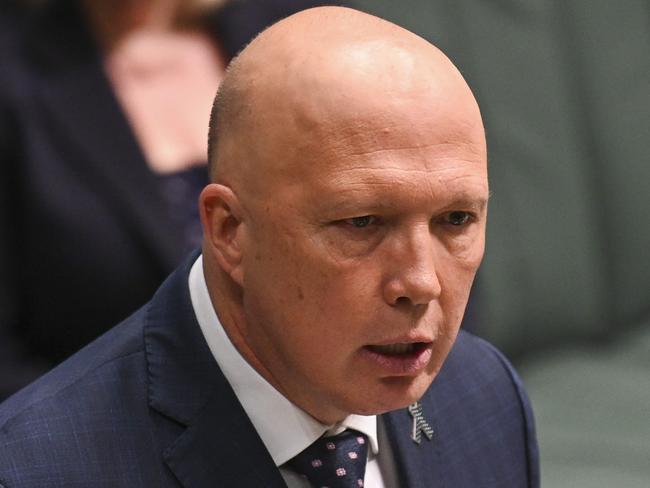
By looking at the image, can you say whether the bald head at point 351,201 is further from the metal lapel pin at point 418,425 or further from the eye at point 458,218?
the metal lapel pin at point 418,425

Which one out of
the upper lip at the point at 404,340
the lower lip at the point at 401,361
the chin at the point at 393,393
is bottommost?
the chin at the point at 393,393

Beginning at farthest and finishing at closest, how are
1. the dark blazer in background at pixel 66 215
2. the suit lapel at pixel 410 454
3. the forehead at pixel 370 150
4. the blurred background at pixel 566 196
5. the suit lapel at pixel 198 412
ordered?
1. the blurred background at pixel 566 196
2. the dark blazer in background at pixel 66 215
3. the suit lapel at pixel 410 454
4. the suit lapel at pixel 198 412
5. the forehead at pixel 370 150

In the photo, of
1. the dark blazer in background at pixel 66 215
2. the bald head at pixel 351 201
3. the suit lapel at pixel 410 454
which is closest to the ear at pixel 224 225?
the bald head at pixel 351 201

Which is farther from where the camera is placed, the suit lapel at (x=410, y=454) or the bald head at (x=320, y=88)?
the suit lapel at (x=410, y=454)

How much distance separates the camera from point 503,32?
284 centimetres

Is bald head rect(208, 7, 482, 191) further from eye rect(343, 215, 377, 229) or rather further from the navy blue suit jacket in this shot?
the navy blue suit jacket

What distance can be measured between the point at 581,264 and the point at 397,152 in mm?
1844

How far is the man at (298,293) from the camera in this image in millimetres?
1151

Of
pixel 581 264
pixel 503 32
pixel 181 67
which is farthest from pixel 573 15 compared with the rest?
pixel 181 67

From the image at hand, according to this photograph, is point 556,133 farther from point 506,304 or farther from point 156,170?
point 156,170

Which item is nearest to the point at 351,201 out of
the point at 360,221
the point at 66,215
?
the point at 360,221

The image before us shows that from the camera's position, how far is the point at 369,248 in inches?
46.0

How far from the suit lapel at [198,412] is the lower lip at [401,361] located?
0.51 ft

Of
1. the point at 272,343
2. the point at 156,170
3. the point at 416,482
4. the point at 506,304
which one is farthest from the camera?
the point at 506,304
